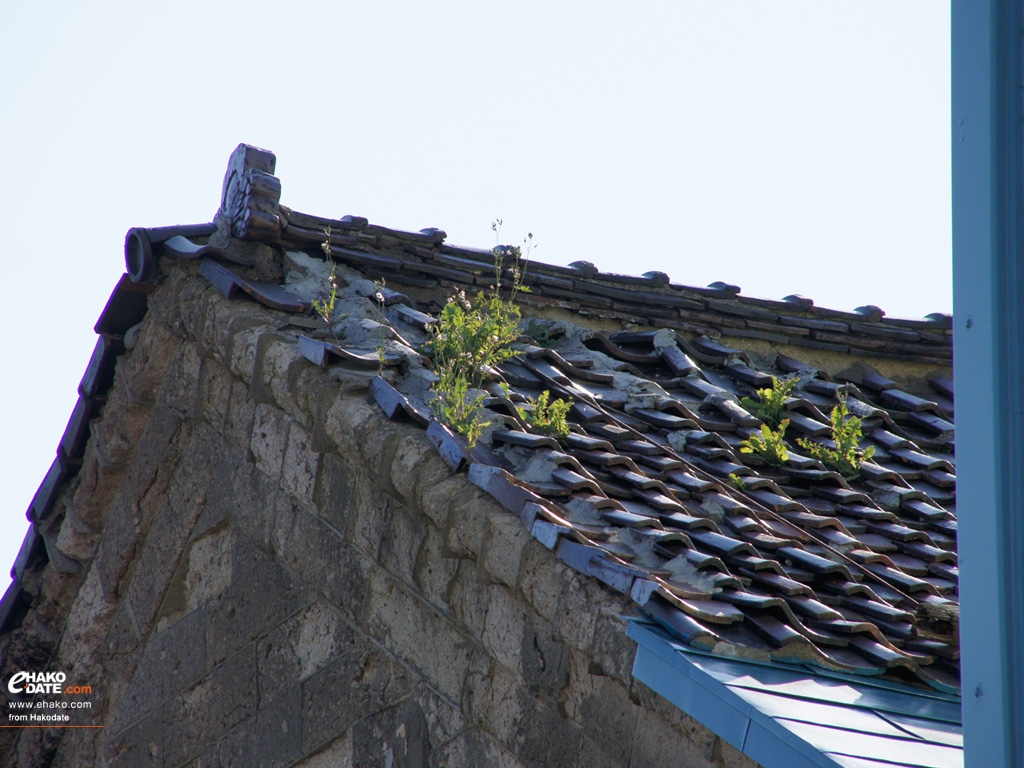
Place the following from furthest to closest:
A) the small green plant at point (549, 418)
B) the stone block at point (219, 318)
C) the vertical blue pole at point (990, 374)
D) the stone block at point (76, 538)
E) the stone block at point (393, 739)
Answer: the stone block at point (76, 538)
the stone block at point (219, 318)
the small green plant at point (549, 418)
the stone block at point (393, 739)
the vertical blue pole at point (990, 374)

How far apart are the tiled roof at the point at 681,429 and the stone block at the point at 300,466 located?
0.35 meters

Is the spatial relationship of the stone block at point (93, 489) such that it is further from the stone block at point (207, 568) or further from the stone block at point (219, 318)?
the stone block at point (219, 318)

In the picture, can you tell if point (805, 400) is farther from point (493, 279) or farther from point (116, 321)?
point (116, 321)

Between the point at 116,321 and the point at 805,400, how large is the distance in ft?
10.8

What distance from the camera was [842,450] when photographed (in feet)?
12.6

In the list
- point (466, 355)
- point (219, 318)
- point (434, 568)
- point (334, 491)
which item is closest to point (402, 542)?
point (434, 568)

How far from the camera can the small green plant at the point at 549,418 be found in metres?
3.17

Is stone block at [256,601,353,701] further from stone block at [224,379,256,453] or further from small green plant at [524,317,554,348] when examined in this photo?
small green plant at [524,317,554,348]

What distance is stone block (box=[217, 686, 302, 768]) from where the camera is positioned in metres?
3.45

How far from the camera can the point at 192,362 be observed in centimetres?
420

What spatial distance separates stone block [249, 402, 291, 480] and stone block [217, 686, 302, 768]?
2.79 feet

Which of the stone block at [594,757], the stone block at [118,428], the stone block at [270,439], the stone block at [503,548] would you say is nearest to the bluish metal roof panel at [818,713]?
the stone block at [594,757]

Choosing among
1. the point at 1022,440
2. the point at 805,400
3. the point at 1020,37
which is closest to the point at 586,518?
the point at 1022,440

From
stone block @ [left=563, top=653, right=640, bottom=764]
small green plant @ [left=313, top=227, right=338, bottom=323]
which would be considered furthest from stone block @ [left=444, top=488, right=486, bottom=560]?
small green plant @ [left=313, top=227, right=338, bottom=323]
